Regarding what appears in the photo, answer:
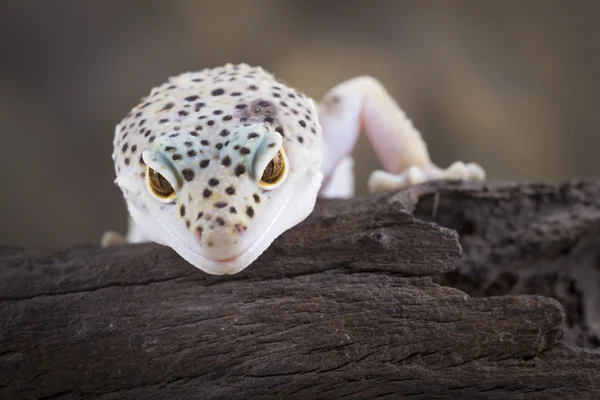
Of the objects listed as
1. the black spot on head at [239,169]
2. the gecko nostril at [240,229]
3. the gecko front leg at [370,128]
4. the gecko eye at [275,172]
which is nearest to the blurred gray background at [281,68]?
the gecko front leg at [370,128]

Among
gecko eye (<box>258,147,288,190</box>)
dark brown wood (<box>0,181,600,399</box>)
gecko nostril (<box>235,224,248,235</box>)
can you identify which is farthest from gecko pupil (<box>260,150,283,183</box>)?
dark brown wood (<box>0,181,600,399</box>)

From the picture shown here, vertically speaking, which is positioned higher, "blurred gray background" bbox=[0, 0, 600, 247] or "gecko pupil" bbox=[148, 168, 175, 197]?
"blurred gray background" bbox=[0, 0, 600, 247]

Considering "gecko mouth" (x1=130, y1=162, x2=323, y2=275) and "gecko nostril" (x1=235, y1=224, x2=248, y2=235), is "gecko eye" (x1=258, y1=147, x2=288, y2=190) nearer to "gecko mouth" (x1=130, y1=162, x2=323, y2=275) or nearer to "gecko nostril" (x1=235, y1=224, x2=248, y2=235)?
"gecko mouth" (x1=130, y1=162, x2=323, y2=275)

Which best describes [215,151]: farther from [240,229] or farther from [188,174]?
[240,229]

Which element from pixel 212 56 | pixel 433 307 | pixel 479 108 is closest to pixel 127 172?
pixel 433 307

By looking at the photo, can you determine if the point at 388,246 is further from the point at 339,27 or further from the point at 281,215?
the point at 339,27

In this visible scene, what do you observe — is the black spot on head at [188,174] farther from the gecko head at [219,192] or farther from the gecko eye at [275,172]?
the gecko eye at [275,172]

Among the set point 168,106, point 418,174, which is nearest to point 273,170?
point 168,106
